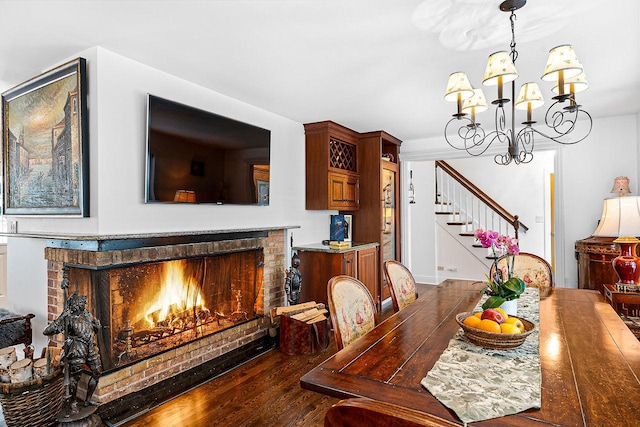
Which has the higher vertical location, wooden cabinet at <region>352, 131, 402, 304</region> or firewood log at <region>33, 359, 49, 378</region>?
wooden cabinet at <region>352, 131, 402, 304</region>

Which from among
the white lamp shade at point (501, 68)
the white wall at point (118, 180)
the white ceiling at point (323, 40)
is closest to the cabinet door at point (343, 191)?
the white wall at point (118, 180)

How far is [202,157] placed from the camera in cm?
301

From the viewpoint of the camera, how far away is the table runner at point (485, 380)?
1.07 metres

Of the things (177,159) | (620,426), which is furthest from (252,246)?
(620,426)

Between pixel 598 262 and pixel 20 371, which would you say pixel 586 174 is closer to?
pixel 598 262

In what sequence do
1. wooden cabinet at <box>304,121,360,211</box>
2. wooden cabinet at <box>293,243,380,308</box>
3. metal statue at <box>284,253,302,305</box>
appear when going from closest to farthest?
metal statue at <box>284,253,302,305</box> < wooden cabinet at <box>293,243,380,308</box> < wooden cabinet at <box>304,121,360,211</box>

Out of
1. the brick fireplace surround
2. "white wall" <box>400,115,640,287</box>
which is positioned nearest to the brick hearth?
the brick fireplace surround

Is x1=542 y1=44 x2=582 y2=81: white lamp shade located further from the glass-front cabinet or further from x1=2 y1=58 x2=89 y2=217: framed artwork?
the glass-front cabinet

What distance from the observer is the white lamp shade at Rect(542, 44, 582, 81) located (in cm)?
165

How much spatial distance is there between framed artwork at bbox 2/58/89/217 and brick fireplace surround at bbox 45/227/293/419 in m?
0.28

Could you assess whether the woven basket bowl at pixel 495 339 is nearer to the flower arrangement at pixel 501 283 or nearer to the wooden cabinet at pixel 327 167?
the flower arrangement at pixel 501 283

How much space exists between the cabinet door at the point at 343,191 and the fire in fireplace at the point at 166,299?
1.18 m

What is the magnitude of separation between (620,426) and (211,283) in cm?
292

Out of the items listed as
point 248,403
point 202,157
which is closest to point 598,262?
point 248,403
